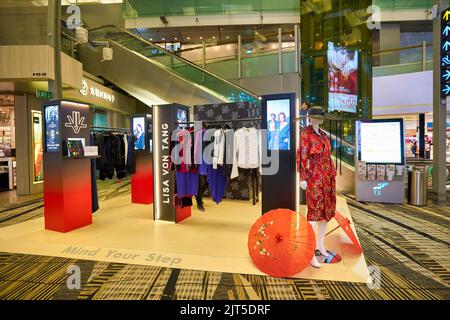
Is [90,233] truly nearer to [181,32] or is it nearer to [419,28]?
[181,32]

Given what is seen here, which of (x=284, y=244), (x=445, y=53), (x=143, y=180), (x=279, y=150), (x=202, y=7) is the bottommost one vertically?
(x=284, y=244)

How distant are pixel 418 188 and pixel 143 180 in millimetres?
5880

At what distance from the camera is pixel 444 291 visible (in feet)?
8.52

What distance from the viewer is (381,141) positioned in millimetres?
6531

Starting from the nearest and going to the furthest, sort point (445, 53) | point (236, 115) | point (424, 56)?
1. point (445, 53)
2. point (236, 115)
3. point (424, 56)

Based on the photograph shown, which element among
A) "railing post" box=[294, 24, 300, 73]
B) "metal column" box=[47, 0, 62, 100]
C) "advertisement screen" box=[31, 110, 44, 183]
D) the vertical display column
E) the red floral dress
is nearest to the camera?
the red floral dress

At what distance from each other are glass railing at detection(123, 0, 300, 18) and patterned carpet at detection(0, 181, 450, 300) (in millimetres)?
10853

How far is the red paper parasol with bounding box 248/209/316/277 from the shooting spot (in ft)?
9.31

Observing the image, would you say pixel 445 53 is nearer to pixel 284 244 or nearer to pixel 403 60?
pixel 284 244

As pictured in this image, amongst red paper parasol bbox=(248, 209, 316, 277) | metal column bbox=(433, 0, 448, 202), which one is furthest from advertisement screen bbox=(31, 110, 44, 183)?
metal column bbox=(433, 0, 448, 202)

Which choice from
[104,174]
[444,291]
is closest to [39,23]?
[104,174]

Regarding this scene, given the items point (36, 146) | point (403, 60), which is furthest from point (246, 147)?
point (403, 60)

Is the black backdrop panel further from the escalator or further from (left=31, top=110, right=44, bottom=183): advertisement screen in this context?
(left=31, top=110, right=44, bottom=183): advertisement screen
